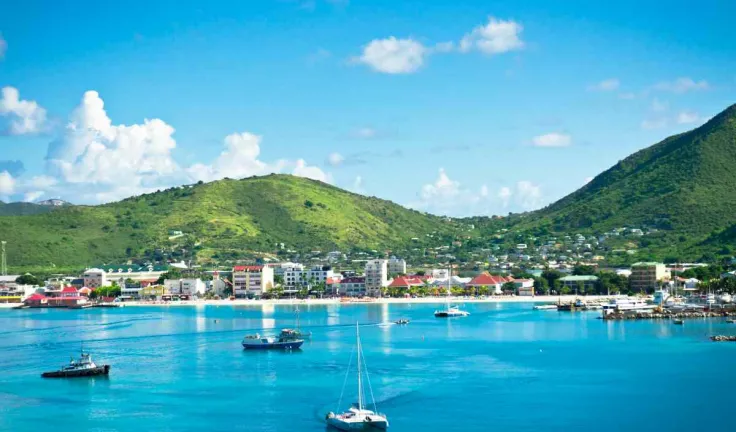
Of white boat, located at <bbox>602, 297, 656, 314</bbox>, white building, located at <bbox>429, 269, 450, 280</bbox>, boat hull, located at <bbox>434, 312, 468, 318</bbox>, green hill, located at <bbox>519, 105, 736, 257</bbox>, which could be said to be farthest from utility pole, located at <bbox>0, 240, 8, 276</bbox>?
green hill, located at <bbox>519, 105, 736, 257</bbox>

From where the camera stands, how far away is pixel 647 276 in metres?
118

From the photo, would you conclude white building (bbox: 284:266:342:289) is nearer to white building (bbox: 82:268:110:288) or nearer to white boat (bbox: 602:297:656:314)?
white building (bbox: 82:268:110:288)

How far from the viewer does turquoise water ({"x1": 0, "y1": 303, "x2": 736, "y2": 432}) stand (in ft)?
123

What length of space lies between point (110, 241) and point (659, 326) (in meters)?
122

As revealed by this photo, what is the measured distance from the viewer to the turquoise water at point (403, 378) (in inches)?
1478

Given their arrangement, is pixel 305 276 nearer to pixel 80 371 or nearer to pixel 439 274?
pixel 439 274

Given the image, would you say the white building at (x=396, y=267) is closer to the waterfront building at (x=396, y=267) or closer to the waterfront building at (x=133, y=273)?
the waterfront building at (x=396, y=267)

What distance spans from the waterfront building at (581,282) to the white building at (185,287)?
1970 inches

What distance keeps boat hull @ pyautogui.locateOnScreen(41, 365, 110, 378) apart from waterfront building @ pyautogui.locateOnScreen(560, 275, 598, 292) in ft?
275

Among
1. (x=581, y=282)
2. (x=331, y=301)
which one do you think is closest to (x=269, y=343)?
(x=331, y=301)

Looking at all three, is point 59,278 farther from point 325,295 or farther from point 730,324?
point 730,324

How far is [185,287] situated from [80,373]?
280 ft

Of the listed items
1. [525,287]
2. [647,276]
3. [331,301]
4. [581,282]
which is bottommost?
[331,301]

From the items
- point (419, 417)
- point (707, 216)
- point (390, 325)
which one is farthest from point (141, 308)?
point (707, 216)
